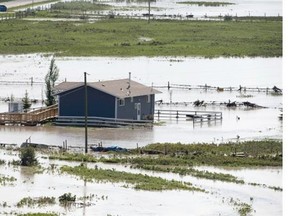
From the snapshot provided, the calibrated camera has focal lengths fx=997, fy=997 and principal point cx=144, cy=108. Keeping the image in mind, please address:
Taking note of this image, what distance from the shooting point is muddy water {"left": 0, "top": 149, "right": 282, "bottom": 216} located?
3152cm

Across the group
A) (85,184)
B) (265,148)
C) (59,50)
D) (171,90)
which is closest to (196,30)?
(59,50)

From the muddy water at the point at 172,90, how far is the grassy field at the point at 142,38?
12.9 feet

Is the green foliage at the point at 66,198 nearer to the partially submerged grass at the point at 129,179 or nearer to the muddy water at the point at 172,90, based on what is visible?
the partially submerged grass at the point at 129,179

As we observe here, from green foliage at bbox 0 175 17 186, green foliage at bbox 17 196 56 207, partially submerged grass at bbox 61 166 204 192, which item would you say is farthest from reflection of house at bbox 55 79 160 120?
green foliage at bbox 17 196 56 207

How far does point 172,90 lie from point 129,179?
3214 cm

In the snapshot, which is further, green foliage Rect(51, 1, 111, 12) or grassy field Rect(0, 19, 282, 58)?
green foliage Rect(51, 1, 111, 12)

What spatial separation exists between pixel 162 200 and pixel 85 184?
13.1 feet

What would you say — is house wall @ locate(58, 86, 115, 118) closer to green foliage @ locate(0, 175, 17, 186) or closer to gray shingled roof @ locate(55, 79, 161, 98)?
gray shingled roof @ locate(55, 79, 161, 98)

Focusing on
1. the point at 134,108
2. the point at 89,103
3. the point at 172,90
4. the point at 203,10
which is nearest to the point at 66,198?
the point at 89,103

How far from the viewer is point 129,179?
37000mm

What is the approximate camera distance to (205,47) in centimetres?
9688

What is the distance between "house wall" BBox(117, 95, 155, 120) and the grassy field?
36.8 meters

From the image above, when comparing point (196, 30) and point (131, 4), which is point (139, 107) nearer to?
point (196, 30)

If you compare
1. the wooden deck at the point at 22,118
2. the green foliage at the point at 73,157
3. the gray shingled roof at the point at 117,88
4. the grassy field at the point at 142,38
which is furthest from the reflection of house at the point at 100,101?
the grassy field at the point at 142,38
